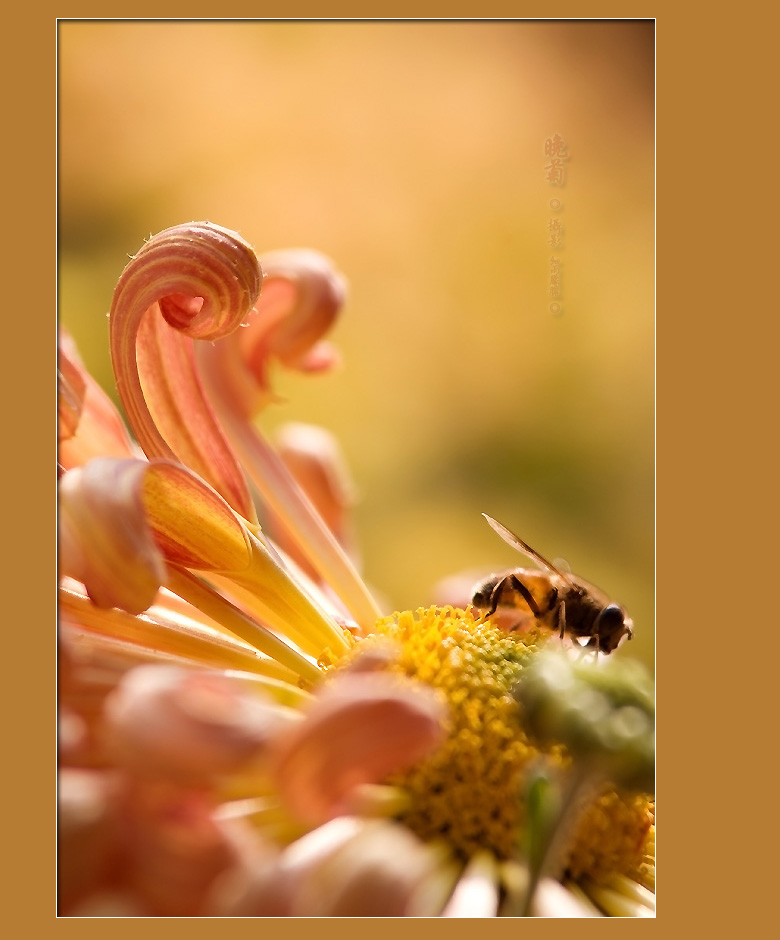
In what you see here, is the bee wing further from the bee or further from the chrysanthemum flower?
the chrysanthemum flower

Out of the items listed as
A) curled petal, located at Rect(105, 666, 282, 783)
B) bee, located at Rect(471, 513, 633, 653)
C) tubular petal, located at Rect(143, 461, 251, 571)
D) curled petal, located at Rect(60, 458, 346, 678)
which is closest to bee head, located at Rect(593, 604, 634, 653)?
bee, located at Rect(471, 513, 633, 653)

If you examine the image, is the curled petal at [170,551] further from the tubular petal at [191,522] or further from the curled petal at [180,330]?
the curled petal at [180,330]

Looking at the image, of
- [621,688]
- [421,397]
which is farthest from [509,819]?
[421,397]

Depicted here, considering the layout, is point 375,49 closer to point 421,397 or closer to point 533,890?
point 421,397

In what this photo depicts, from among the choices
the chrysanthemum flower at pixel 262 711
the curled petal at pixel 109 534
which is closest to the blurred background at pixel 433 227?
the chrysanthemum flower at pixel 262 711

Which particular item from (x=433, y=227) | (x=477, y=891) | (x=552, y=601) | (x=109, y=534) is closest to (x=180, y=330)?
(x=109, y=534)

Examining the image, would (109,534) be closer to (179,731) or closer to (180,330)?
(179,731)
